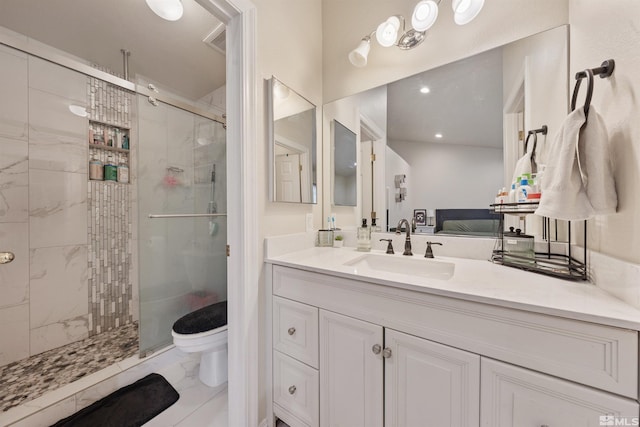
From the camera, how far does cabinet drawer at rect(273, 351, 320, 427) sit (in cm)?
97

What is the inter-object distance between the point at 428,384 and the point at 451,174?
973 mm

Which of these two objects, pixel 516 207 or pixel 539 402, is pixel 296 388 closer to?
pixel 539 402

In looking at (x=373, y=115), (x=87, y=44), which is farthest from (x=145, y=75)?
(x=373, y=115)

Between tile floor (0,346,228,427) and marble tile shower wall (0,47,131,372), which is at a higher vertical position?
marble tile shower wall (0,47,131,372)

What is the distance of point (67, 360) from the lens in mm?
1579

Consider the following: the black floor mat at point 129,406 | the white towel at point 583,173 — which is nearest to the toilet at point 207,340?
the black floor mat at point 129,406

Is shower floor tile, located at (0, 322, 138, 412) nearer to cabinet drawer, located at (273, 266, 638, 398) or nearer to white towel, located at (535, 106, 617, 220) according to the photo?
cabinet drawer, located at (273, 266, 638, 398)

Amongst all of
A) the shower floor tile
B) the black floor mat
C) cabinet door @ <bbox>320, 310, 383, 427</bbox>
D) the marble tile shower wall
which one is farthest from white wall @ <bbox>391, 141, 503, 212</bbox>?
the marble tile shower wall

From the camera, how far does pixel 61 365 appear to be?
1.52 metres

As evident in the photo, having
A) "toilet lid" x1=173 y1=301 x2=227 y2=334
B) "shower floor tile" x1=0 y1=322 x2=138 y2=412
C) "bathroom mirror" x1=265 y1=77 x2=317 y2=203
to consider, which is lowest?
"shower floor tile" x1=0 y1=322 x2=138 y2=412

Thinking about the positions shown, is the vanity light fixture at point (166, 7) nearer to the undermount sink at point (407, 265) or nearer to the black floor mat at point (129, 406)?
the undermount sink at point (407, 265)

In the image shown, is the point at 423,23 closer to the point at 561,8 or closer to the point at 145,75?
the point at 561,8

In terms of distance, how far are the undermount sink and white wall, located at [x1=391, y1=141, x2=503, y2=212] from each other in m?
0.33

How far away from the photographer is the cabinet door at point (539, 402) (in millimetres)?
485
